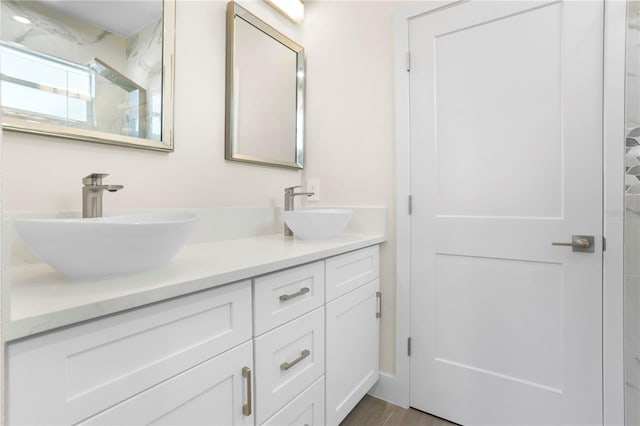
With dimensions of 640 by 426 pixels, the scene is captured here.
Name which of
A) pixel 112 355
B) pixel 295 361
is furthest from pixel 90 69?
pixel 295 361

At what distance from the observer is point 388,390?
163 centimetres

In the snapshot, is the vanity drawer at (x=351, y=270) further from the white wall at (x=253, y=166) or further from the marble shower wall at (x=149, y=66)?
the marble shower wall at (x=149, y=66)

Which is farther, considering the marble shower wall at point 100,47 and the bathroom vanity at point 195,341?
the marble shower wall at point 100,47

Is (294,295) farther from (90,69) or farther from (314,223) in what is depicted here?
(90,69)

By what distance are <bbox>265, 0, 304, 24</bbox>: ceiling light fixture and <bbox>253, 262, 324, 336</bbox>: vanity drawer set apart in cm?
142

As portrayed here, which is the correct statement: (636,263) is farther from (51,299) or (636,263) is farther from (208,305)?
(51,299)

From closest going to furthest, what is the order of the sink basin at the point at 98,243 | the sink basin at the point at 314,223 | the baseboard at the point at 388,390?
the sink basin at the point at 98,243 → the sink basin at the point at 314,223 → the baseboard at the point at 388,390

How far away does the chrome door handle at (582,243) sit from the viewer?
1203 millimetres

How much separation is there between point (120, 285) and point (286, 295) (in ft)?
1.54

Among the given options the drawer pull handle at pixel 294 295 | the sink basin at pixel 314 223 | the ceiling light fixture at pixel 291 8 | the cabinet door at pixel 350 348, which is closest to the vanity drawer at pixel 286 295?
the drawer pull handle at pixel 294 295

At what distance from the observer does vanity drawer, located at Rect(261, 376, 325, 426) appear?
99cm

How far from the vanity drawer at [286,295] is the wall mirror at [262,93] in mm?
720

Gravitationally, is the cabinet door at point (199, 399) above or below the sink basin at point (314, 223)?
below

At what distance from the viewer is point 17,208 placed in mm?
912
